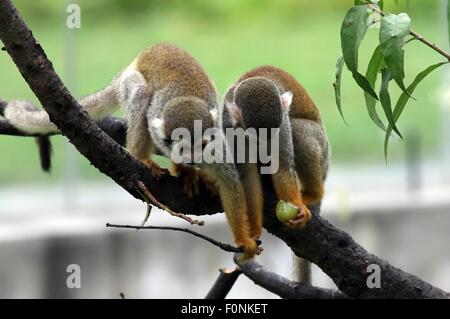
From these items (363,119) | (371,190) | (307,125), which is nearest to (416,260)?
(371,190)

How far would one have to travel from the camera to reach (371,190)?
329 inches

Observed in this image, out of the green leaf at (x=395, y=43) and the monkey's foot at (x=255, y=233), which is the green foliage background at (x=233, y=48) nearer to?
the monkey's foot at (x=255, y=233)

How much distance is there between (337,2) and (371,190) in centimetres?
249

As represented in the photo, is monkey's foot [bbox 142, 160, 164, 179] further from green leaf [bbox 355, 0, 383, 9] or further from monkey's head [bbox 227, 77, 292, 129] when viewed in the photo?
green leaf [bbox 355, 0, 383, 9]

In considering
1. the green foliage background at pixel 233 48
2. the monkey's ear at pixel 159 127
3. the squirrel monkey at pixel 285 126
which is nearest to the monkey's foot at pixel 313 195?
the squirrel monkey at pixel 285 126

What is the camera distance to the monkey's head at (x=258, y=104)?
11.4 ft

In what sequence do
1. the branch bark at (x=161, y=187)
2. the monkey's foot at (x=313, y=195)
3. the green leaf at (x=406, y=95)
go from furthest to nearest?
the monkey's foot at (x=313, y=195)
the green leaf at (x=406, y=95)
the branch bark at (x=161, y=187)

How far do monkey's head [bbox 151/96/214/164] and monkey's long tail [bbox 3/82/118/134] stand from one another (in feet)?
1.48

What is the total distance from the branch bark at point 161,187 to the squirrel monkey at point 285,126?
0.43 ft

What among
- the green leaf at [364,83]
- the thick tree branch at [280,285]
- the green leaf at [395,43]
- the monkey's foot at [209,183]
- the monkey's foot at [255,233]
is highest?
the green leaf at [395,43]

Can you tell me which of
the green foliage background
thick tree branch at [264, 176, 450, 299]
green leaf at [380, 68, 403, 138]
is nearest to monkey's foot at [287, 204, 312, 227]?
thick tree branch at [264, 176, 450, 299]

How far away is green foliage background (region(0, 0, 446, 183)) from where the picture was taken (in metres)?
7.66

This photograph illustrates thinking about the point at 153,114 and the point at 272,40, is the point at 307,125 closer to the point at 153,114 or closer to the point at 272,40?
the point at 153,114
